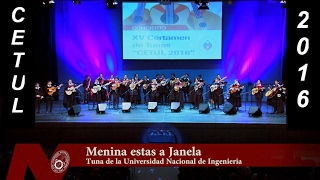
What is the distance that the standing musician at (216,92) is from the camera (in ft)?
51.2

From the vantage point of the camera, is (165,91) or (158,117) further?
(165,91)

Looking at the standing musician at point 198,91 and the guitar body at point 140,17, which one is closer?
the standing musician at point 198,91

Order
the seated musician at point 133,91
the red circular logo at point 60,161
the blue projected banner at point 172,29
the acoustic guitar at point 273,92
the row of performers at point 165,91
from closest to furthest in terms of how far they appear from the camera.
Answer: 1. the red circular logo at point 60,161
2. the acoustic guitar at point 273,92
3. the row of performers at point 165,91
4. the seated musician at point 133,91
5. the blue projected banner at point 172,29

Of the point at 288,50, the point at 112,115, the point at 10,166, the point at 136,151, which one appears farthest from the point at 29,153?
the point at 288,50

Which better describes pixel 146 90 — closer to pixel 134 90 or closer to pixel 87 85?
pixel 134 90

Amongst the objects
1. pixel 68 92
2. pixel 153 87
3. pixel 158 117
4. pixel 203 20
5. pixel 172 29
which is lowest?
pixel 158 117

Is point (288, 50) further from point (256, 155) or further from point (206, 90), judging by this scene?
point (206, 90)

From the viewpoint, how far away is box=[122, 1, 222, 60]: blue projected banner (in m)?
18.4

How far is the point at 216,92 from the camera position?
1577 centimetres

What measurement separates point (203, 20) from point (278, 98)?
5794 mm

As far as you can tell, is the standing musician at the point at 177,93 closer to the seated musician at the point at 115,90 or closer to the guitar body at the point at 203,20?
the seated musician at the point at 115,90

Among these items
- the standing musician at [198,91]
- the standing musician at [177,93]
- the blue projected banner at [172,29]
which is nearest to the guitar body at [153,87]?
the standing musician at [177,93]

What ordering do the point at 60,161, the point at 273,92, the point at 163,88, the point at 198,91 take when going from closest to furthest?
the point at 60,161, the point at 273,92, the point at 198,91, the point at 163,88

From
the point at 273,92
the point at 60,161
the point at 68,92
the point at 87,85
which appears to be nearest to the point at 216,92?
the point at 273,92
